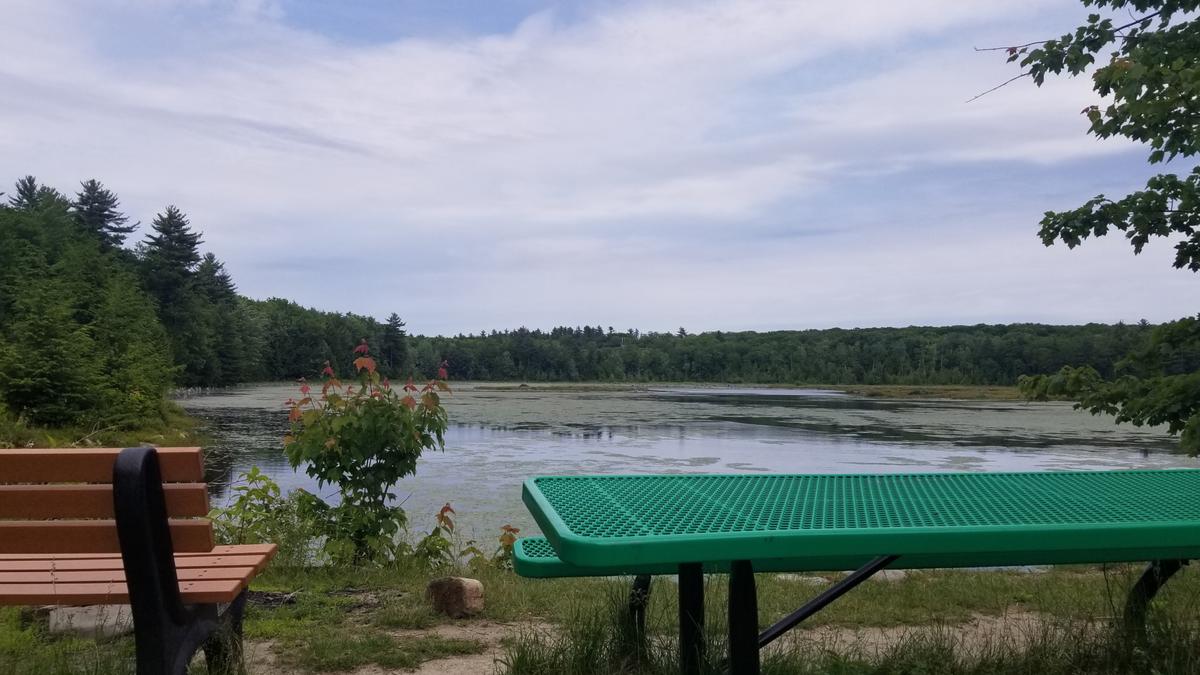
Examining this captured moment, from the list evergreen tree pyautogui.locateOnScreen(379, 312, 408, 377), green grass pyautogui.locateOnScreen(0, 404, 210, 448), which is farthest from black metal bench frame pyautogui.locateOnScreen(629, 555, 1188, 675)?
evergreen tree pyautogui.locateOnScreen(379, 312, 408, 377)

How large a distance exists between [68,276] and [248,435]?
23.5 m

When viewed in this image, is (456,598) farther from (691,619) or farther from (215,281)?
(215,281)

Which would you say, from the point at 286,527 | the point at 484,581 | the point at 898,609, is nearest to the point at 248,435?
the point at 286,527

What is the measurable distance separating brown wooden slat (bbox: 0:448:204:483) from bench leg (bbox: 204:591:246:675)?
699 mm

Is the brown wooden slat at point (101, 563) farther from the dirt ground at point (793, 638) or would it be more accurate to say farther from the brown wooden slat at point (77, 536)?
the dirt ground at point (793, 638)

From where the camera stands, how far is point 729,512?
6.59 ft

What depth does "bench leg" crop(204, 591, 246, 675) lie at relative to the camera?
2566 millimetres

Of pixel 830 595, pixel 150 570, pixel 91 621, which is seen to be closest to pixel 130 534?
pixel 150 570

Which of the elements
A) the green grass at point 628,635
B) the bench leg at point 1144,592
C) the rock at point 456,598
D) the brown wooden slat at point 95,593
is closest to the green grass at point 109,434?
the green grass at point 628,635

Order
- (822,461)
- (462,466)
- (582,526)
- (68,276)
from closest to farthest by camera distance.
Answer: (582,526) < (462,466) < (822,461) < (68,276)

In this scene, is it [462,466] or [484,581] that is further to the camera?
[462,466]

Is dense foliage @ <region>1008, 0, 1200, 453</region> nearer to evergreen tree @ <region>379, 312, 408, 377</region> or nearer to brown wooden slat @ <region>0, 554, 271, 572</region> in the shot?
brown wooden slat @ <region>0, 554, 271, 572</region>

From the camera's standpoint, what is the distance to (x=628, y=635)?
2.66 metres

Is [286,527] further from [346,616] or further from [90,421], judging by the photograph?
[90,421]
